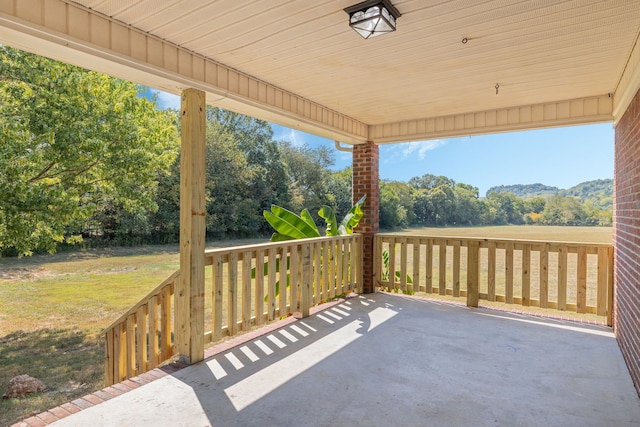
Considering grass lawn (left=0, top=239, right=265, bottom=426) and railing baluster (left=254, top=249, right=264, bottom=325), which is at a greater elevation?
railing baluster (left=254, top=249, right=264, bottom=325)

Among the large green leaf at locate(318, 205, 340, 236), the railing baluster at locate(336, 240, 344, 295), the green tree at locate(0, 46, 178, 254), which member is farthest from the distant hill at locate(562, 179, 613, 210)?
the green tree at locate(0, 46, 178, 254)

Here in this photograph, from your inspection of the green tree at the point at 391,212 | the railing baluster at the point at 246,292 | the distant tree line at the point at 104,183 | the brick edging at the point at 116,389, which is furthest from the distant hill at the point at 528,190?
the brick edging at the point at 116,389

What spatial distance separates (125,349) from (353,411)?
268 centimetres

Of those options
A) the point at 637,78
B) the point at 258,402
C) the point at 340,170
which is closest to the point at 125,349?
the point at 258,402

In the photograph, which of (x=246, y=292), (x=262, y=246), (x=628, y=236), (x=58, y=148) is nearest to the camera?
(x=628, y=236)

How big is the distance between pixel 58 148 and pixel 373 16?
20.6ft

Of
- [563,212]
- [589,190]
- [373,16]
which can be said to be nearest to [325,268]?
[373,16]

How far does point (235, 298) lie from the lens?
146 inches

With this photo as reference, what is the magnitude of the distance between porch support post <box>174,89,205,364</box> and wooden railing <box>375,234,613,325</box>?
343 centimetres

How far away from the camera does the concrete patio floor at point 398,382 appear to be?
236 cm

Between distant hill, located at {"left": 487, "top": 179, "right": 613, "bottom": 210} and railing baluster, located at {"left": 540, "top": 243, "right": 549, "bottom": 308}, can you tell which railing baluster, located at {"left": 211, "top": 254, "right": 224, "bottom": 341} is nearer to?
railing baluster, located at {"left": 540, "top": 243, "right": 549, "bottom": 308}

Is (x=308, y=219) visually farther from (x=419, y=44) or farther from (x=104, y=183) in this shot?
(x=104, y=183)

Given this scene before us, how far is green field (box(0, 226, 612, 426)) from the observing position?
4.93m

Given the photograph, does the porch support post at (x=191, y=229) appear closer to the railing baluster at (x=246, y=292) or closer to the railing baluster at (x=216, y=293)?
the railing baluster at (x=216, y=293)
